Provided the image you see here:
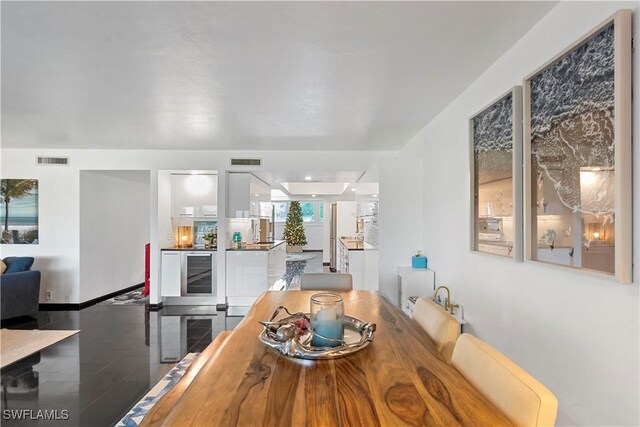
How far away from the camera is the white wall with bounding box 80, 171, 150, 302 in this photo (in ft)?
17.0

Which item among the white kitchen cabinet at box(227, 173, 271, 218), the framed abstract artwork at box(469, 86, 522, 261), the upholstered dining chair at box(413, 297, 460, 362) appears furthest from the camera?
the white kitchen cabinet at box(227, 173, 271, 218)

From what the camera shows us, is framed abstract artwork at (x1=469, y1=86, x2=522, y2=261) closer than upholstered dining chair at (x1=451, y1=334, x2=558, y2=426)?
No

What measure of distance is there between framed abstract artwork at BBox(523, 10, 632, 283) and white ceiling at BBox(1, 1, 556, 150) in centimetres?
47

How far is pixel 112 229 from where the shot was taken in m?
A: 5.73

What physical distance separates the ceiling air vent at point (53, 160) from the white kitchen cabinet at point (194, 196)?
1.61 meters

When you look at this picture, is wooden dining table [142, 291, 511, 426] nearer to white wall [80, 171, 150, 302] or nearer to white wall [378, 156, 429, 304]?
white wall [378, 156, 429, 304]

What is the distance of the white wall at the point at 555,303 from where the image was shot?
130cm

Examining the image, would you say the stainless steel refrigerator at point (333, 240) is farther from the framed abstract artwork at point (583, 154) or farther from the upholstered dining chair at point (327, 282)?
the framed abstract artwork at point (583, 154)

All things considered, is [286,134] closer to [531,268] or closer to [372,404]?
[531,268]

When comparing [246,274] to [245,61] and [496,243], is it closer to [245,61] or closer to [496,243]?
[245,61]

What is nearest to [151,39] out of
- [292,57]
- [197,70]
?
[197,70]

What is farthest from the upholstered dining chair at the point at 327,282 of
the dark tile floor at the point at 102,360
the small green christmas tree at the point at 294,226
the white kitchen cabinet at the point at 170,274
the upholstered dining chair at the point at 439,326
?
the small green christmas tree at the point at 294,226

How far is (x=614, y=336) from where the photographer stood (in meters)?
1.34

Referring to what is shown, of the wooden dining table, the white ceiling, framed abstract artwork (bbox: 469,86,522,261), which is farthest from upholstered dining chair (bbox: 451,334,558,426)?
the white ceiling
